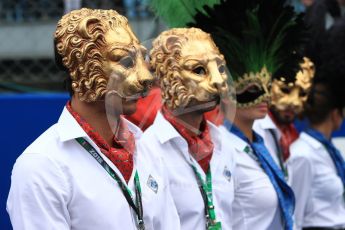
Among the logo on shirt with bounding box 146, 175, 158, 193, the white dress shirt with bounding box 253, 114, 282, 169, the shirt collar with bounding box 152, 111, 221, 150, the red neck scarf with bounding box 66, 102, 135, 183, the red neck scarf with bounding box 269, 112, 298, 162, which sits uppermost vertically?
the red neck scarf with bounding box 66, 102, 135, 183

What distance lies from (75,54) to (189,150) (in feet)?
3.06

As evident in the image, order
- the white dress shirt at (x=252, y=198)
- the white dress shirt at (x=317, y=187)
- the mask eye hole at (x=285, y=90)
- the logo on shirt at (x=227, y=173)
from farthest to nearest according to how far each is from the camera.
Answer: the mask eye hole at (x=285, y=90)
the white dress shirt at (x=317, y=187)
the white dress shirt at (x=252, y=198)
the logo on shirt at (x=227, y=173)

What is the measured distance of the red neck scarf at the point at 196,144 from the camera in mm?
3600

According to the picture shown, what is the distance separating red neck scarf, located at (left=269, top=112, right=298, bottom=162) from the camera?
5230 mm

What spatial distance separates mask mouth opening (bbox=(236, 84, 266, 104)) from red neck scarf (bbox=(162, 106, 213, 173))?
59 cm

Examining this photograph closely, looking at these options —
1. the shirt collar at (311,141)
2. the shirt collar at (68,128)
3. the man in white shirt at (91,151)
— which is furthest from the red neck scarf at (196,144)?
the shirt collar at (311,141)

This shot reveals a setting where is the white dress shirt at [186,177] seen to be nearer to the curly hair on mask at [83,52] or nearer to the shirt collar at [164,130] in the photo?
the shirt collar at [164,130]

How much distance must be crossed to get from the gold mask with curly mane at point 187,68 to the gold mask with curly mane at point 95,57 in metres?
0.57

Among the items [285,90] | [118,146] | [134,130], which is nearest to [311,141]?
[285,90]

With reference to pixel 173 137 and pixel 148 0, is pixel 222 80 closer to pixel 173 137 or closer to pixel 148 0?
pixel 173 137

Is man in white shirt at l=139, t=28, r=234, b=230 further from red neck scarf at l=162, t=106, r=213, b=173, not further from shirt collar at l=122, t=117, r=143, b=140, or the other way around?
shirt collar at l=122, t=117, r=143, b=140

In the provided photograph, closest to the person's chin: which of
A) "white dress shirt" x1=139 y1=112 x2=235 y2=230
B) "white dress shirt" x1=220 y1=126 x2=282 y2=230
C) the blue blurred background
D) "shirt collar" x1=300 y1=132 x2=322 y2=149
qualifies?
"white dress shirt" x1=139 y1=112 x2=235 y2=230

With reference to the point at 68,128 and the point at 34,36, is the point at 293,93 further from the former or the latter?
the point at 68,128

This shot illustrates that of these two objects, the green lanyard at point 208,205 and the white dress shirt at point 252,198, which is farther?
the white dress shirt at point 252,198
